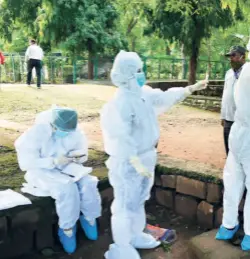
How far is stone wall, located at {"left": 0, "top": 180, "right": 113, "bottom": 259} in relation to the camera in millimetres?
3504

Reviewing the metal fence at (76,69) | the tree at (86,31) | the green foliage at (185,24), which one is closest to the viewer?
the green foliage at (185,24)

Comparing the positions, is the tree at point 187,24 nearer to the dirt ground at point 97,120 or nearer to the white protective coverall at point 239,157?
the dirt ground at point 97,120

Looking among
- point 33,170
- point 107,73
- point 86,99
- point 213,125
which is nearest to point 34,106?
point 86,99

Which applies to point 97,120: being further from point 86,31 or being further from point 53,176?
point 86,31

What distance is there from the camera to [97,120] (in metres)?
8.05

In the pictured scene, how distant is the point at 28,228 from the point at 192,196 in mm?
1802

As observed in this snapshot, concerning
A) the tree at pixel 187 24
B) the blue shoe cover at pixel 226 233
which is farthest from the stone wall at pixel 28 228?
the tree at pixel 187 24

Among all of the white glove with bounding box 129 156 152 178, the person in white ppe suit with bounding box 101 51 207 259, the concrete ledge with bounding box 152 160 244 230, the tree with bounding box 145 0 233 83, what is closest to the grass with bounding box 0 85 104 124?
the tree with bounding box 145 0 233 83

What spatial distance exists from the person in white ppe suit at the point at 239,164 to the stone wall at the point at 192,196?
2.10 ft

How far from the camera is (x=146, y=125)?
3.35 metres

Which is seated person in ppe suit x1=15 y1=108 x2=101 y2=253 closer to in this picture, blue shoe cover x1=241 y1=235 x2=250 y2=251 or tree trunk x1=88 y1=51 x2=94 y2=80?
blue shoe cover x1=241 y1=235 x2=250 y2=251

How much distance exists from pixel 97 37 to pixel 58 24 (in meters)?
1.60

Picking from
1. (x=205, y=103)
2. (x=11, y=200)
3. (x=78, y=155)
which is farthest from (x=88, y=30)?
(x=11, y=200)

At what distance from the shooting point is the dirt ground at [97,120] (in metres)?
5.55
